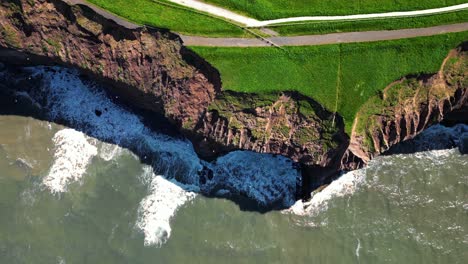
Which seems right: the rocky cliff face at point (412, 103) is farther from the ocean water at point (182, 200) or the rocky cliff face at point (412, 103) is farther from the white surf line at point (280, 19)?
the ocean water at point (182, 200)

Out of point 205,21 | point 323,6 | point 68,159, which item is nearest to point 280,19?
point 323,6

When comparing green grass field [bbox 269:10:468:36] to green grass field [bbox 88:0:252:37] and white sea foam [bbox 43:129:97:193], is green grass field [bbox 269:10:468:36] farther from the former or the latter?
white sea foam [bbox 43:129:97:193]

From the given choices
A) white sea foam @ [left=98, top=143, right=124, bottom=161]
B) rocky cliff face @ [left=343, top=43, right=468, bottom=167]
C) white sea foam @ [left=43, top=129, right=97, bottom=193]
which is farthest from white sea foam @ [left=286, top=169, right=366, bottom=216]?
white sea foam @ [left=43, top=129, right=97, bottom=193]

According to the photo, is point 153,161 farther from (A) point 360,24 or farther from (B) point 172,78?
(A) point 360,24

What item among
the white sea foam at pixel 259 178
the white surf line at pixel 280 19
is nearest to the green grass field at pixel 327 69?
the white surf line at pixel 280 19

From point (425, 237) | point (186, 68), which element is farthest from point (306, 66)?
point (425, 237)

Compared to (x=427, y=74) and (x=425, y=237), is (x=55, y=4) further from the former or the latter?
(x=425, y=237)
